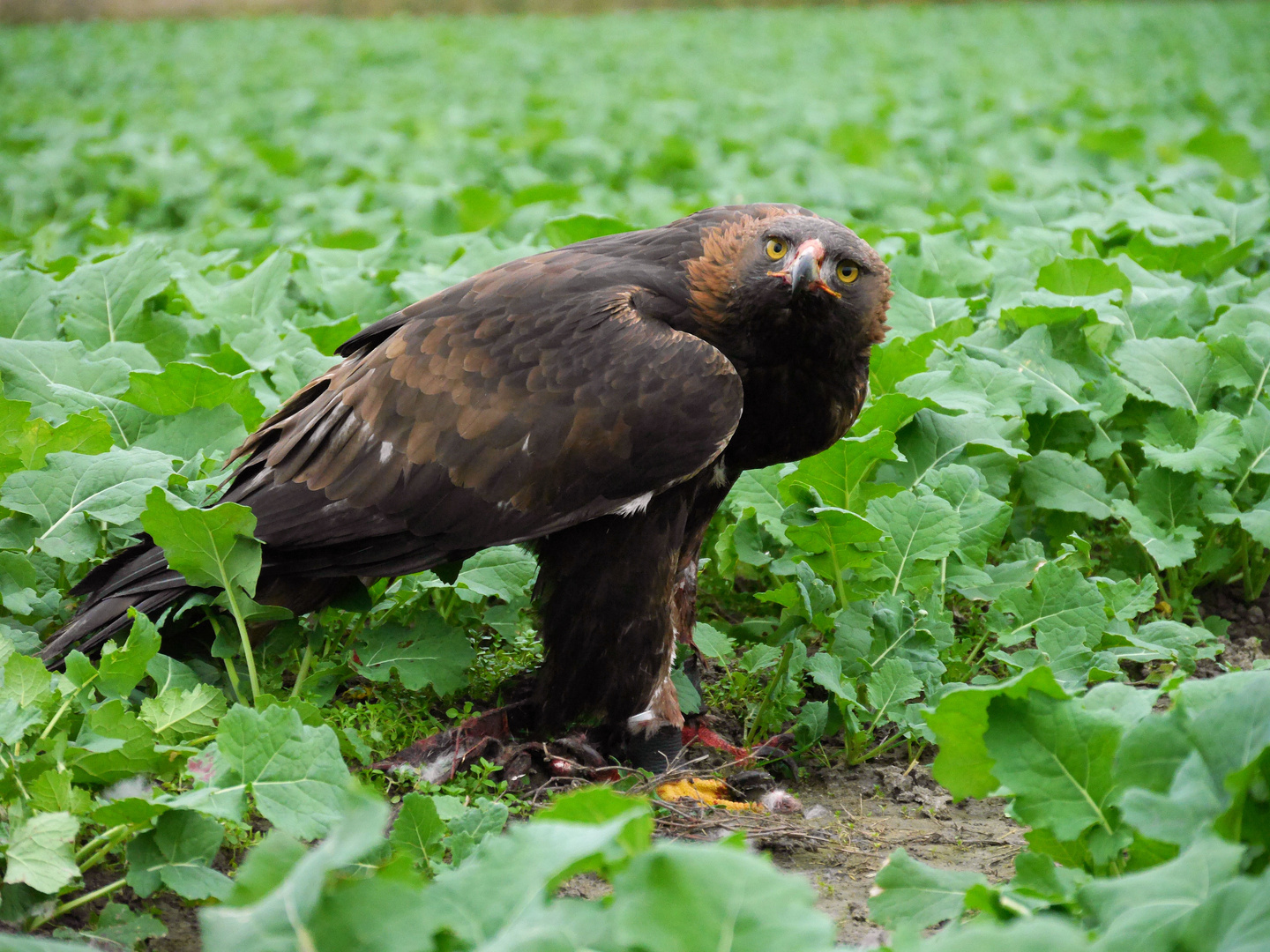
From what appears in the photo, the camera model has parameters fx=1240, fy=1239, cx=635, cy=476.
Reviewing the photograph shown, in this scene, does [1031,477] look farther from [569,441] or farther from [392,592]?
[392,592]

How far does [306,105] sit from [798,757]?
12711mm

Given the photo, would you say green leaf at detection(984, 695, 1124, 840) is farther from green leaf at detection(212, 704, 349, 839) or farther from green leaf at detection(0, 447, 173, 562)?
green leaf at detection(0, 447, 173, 562)

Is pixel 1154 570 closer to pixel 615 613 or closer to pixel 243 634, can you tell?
pixel 615 613

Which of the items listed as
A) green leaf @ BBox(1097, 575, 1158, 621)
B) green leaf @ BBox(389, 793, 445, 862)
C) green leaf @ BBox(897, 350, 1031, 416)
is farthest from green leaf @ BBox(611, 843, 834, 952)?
green leaf @ BBox(897, 350, 1031, 416)

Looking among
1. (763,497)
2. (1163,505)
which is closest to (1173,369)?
(1163,505)

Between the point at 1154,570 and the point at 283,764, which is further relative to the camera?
the point at 1154,570

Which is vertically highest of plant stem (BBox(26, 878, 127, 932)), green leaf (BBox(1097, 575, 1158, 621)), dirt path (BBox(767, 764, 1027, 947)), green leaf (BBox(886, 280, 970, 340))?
green leaf (BBox(886, 280, 970, 340))

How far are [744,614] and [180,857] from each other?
7.73 feet

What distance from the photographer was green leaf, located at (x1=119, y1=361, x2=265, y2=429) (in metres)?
4.14

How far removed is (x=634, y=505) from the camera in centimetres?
342

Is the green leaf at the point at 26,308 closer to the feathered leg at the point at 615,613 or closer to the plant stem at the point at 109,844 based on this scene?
the feathered leg at the point at 615,613

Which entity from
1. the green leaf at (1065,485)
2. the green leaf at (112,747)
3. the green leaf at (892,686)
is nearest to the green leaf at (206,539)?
the green leaf at (112,747)

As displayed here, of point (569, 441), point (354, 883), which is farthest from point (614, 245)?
point (354, 883)

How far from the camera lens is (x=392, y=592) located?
13.6 feet
